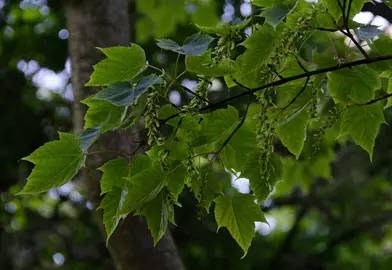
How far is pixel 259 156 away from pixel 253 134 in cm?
3

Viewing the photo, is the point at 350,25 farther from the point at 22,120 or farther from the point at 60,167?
the point at 22,120

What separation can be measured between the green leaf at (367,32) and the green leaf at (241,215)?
23 centimetres

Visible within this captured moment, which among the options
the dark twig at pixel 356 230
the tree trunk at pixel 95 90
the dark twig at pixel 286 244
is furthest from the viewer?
the dark twig at pixel 356 230

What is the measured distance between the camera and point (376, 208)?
7.38 feet

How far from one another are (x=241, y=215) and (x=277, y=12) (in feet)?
0.82

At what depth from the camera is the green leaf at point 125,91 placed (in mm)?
552

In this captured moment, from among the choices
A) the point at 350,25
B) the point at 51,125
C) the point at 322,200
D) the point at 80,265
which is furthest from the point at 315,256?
the point at 350,25

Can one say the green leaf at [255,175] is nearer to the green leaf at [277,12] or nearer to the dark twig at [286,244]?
the green leaf at [277,12]

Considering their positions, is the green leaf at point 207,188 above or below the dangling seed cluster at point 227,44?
below

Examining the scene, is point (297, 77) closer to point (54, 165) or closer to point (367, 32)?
point (367, 32)

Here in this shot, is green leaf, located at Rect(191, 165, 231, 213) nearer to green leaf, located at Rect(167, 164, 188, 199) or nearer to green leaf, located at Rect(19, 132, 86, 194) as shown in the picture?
green leaf, located at Rect(167, 164, 188, 199)

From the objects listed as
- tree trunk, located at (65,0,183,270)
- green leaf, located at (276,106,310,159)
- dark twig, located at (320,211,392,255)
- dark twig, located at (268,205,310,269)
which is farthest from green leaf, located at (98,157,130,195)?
dark twig, located at (320,211,392,255)

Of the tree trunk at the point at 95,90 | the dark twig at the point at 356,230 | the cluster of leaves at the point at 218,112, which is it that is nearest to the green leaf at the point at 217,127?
the cluster of leaves at the point at 218,112

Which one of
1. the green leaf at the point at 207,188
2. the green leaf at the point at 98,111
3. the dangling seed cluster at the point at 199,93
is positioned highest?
the dangling seed cluster at the point at 199,93
